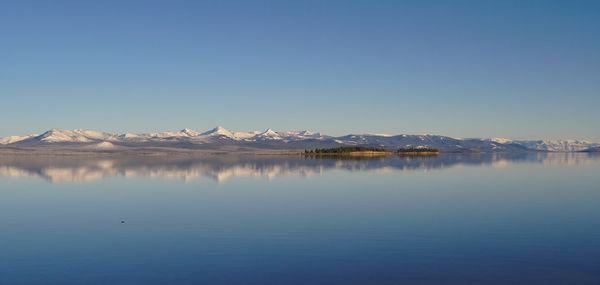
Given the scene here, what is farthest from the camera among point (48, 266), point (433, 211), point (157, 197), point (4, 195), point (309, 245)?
point (4, 195)

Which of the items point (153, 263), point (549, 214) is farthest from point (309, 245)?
point (549, 214)

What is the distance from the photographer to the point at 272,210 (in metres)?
25.9

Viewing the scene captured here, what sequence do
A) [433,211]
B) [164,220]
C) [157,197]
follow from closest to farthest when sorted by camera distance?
1. [164,220]
2. [433,211]
3. [157,197]

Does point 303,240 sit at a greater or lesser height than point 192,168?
greater

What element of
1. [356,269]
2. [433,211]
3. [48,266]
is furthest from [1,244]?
[433,211]

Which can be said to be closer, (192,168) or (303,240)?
(303,240)

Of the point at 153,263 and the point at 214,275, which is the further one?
the point at 153,263

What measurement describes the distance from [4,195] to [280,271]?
31.7m

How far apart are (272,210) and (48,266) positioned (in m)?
13.3

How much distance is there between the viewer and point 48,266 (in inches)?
568

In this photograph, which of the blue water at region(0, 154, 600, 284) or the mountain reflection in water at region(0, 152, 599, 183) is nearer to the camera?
the blue water at region(0, 154, 600, 284)

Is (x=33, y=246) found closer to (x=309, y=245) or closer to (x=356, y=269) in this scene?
(x=309, y=245)

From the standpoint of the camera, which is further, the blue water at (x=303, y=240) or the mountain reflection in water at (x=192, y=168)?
the mountain reflection in water at (x=192, y=168)

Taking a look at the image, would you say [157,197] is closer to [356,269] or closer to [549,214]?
[356,269]
